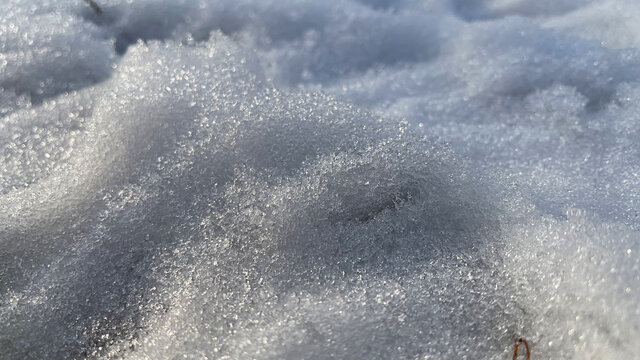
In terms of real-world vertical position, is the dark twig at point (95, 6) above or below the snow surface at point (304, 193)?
above

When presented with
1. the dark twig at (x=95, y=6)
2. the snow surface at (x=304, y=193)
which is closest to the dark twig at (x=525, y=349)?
the snow surface at (x=304, y=193)

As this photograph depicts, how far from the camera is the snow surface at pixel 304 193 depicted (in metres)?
0.90

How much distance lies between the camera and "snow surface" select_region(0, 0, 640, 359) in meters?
0.90

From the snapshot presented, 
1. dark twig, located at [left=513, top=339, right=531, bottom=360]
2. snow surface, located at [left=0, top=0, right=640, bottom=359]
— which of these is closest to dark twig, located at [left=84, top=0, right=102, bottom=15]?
snow surface, located at [left=0, top=0, right=640, bottom=359]

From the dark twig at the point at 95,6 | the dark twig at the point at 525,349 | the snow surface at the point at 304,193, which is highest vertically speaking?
the dark twig at the point at 95,6

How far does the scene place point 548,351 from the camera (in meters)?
0.86

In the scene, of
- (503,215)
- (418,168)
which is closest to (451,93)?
(418,168)

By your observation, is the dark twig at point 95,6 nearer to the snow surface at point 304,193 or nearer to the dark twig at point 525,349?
the snow surface at point 304,193

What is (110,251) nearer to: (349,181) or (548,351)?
(349,181)

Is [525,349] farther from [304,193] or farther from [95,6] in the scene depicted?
[95,6]

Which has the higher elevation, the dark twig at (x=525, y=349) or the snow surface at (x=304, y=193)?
the snow surface at (x=304, y=193)

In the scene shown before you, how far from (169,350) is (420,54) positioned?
50.9 inches

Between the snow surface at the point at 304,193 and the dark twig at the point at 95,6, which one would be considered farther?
the dark twig at the point at 95,6

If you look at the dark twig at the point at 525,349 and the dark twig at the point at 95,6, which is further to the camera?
the dark twig at the point at 95,6
